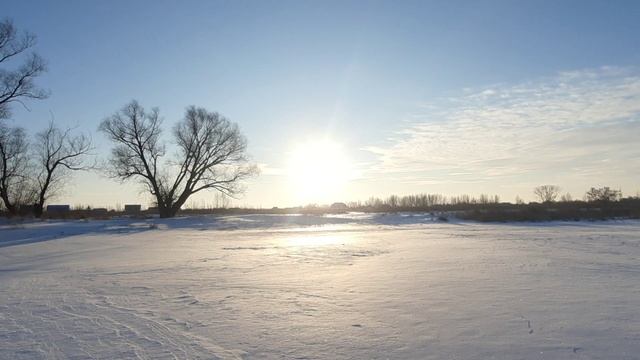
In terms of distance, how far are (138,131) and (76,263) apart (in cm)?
3097

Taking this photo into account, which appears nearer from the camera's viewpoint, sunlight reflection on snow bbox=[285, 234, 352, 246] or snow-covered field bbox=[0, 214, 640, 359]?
snow-covered field bbox=[0, 214, 640, 359]

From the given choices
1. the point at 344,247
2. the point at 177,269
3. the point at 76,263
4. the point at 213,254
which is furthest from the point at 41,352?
the point at 344,247

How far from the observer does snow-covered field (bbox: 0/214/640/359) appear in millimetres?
5293

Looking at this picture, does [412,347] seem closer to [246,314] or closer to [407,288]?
[246,314]

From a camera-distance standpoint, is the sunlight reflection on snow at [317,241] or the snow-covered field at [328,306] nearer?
the snow-covered field at [328,306]

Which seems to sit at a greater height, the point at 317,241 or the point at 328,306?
the point at 317,241

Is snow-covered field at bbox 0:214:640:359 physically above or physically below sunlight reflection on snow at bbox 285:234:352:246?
below

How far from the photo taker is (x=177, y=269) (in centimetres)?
1177

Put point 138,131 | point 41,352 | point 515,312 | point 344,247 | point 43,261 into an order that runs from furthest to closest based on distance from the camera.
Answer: point 138,131 → point 344,247 → point 43,261 → point 515,312 → point 41,352

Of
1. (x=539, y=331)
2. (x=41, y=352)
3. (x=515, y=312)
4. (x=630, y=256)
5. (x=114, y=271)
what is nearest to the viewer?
(x=41, y=352)

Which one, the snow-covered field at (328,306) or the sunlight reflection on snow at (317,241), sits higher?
the sunlight reflection on snow at (317,241)

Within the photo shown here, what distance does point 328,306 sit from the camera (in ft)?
24.2

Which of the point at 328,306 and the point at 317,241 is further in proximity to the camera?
the point at 317,241

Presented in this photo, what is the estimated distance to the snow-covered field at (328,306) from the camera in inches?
208
